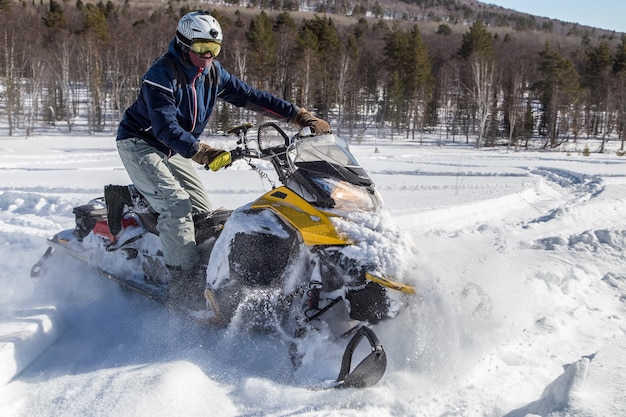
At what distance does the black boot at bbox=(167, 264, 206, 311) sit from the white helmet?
155cm

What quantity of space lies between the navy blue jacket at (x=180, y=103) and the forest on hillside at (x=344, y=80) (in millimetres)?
32157

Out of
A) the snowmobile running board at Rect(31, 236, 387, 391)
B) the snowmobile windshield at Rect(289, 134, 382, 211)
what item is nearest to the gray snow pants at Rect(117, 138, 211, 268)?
the snowmobile running board at Rect(31, 236, 387, 391)

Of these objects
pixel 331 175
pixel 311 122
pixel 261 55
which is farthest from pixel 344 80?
pixel 331 175

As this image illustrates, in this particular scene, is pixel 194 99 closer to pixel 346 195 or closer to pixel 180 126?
pixel 180 126

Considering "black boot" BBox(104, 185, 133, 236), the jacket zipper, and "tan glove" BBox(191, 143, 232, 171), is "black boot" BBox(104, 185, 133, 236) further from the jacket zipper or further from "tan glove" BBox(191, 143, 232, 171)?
"tan glove" BBox(191, 143, 232, 171)

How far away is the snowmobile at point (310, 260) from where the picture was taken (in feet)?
9.18

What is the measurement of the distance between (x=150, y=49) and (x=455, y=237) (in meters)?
42.2

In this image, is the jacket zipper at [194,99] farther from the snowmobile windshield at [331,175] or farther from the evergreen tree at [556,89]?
the evergreen tree at [556,89]

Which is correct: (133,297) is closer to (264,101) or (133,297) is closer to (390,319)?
(264,101)

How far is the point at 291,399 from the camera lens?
2.74m

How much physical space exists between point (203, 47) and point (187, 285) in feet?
5.42

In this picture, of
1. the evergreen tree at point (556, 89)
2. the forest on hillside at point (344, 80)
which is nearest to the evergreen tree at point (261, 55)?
the forest on hillside at point (344, 80)

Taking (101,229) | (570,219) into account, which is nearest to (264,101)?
(101,229)

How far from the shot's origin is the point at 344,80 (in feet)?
129
